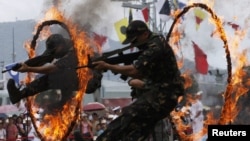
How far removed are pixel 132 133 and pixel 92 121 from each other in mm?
7589

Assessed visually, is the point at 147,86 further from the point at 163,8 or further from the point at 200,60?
the point at 163,8

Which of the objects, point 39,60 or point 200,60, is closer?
point 39,60

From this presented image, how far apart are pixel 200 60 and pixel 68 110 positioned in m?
5.02

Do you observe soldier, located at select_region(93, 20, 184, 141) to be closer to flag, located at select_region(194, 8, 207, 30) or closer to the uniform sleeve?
the uniform sleeve

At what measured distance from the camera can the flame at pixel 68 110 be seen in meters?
10.5

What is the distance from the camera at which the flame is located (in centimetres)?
1052

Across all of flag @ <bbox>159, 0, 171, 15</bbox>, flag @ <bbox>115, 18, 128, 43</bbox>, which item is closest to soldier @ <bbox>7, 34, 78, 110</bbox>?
flag @ <bbox>115, 18, 128, 43</bbox>

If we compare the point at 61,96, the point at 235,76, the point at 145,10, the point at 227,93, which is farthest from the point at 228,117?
the point at 145,10

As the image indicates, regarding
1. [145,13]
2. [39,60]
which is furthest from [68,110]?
[145,13]

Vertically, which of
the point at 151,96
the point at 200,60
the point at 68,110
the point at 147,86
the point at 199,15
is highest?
the point at 199,15

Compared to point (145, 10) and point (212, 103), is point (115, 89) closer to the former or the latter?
point (145, 10)

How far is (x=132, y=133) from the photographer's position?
23.9ft

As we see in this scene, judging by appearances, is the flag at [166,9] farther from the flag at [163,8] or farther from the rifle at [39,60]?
the rifle at [39,60]

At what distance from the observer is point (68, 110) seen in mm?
11047
